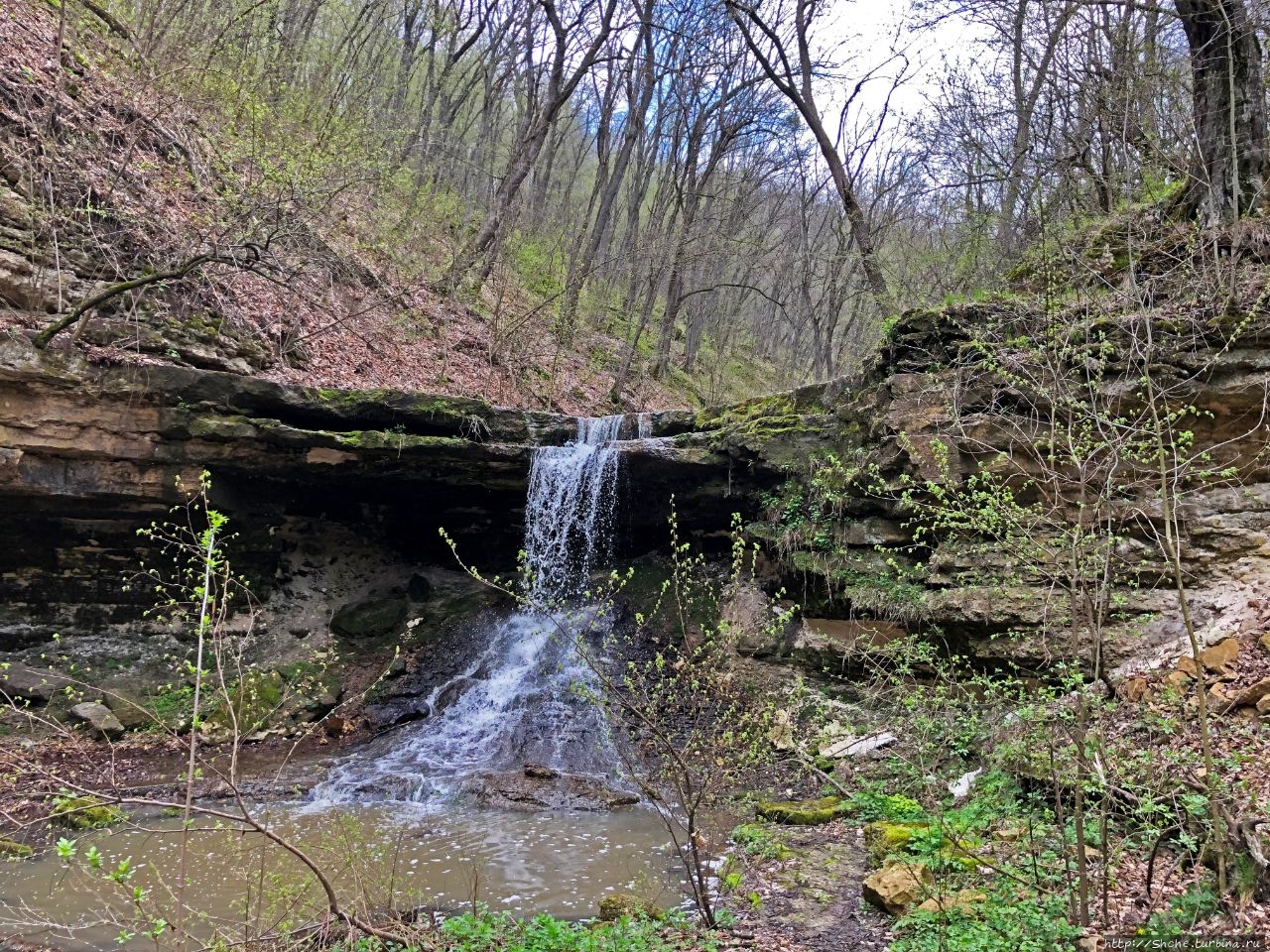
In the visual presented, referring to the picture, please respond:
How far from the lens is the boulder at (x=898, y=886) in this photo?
406cm

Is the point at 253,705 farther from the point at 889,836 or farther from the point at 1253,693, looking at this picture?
the point at 1253,693

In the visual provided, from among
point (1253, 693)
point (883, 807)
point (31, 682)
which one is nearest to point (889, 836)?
point (883, 807)

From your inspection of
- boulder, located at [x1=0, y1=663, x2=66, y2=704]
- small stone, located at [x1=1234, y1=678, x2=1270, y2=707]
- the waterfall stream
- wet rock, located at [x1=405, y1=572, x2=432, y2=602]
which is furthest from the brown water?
wet rock, located at [x1=405, y1=572, x2=432, y2=602]

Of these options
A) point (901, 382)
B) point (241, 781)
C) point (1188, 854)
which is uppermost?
point (901, 382)

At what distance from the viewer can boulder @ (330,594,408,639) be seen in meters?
10.2

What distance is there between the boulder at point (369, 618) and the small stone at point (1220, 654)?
9.48 m

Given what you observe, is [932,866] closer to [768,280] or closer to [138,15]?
[138,15]

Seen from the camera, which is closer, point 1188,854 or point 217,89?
point 1188,854

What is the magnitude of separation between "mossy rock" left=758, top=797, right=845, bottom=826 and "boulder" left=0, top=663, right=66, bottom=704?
753 cm

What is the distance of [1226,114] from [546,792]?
9769 mm

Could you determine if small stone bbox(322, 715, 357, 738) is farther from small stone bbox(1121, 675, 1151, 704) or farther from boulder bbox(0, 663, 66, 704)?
small stone bbox(1121, 675, 1151, 704)

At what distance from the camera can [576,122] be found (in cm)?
2544

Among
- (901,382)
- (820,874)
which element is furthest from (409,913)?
(901,382)

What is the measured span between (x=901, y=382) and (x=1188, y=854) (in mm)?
5317
